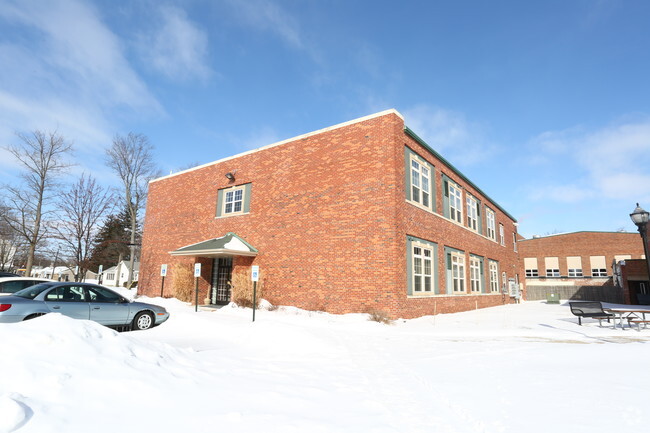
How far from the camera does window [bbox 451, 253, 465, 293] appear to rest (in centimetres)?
1947

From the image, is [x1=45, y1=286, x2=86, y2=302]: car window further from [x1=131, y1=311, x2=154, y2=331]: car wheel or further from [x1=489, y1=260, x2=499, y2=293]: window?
[x1=489, y1=260, x2=499, y2=293]: window

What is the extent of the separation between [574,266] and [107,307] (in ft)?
154

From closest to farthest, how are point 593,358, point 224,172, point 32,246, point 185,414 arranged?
point 185,414 → point 593,358 → point 224,172 → point 32,246

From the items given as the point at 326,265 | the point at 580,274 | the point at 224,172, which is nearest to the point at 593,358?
the point at 326,265

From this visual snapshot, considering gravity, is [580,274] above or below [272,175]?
below

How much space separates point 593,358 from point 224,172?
60.1ft

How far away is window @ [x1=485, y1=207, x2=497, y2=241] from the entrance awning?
1814 cm

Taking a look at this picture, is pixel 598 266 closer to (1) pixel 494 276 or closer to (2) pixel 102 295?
(1) pixel 494 276

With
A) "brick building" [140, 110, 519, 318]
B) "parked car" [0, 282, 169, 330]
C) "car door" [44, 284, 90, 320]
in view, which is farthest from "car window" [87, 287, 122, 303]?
"brick building" [140, 110, 519, 318]

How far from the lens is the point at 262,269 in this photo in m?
17.4

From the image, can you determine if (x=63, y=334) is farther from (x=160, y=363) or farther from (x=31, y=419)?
(x=31, y=419)

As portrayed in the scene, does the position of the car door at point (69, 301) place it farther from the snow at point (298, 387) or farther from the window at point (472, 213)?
the window at point (472, 213)

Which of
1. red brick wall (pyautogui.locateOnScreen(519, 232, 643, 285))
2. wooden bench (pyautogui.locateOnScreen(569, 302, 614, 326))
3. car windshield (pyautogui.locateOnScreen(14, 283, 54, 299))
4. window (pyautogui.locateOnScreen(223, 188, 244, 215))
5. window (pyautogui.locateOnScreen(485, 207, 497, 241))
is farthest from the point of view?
red brick wall (pyautogui.locateOnScreen(519, 232, 643, 285))

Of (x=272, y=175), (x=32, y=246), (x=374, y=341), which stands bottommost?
(x=374, y=341)
